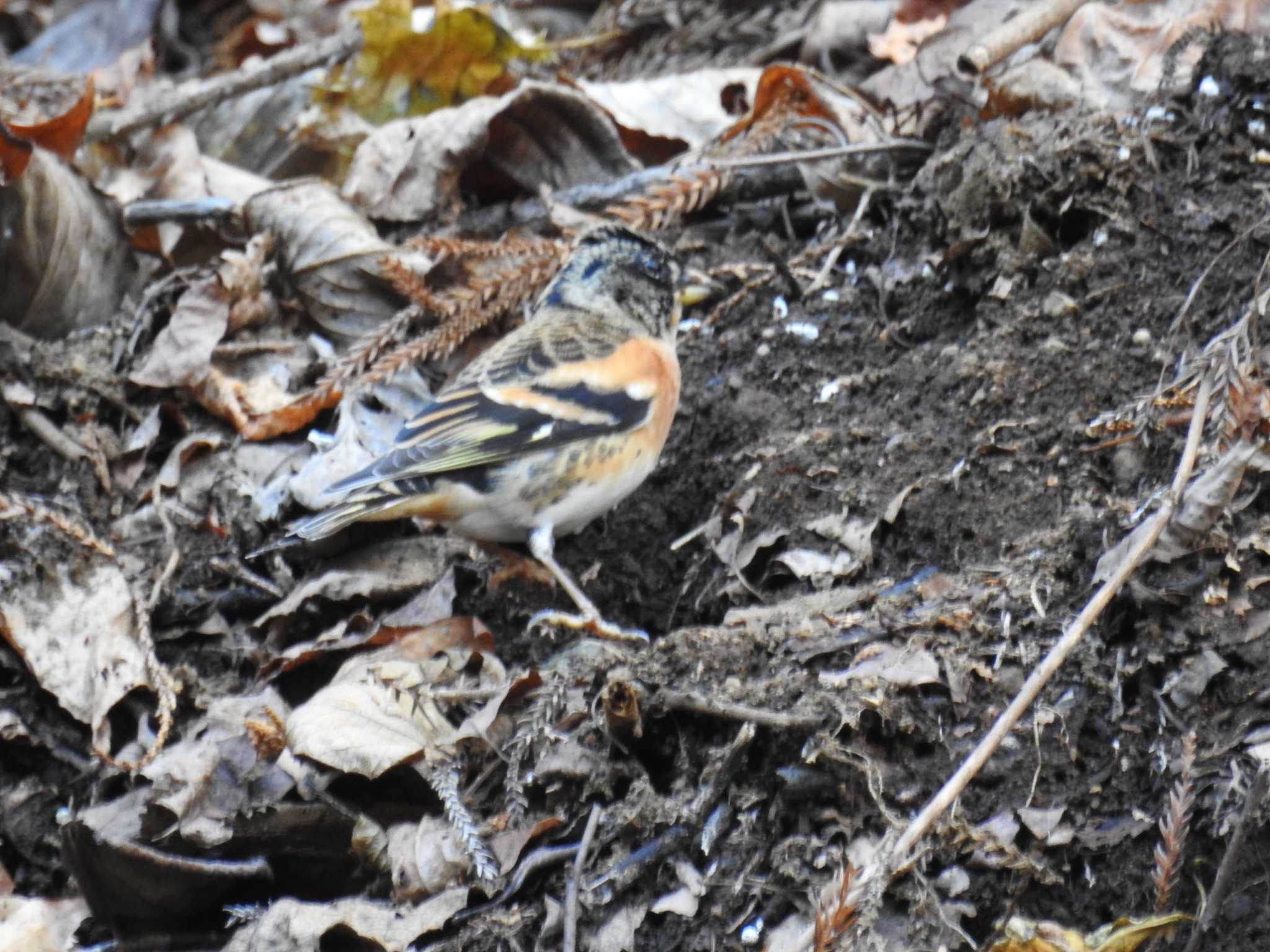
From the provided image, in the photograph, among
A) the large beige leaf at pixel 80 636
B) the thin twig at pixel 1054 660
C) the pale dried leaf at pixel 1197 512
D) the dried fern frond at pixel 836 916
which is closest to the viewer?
the dried fern frond at pixel 836 916

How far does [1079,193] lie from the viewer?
11.9ft

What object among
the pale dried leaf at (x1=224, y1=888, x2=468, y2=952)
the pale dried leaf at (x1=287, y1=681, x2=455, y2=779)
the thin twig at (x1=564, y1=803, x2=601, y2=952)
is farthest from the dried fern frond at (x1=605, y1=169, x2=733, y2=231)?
the pale dried leaf at (x1=224, y1=888, x2=468, y2=952)

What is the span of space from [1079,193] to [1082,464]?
0.96m

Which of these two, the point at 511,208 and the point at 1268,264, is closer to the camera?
the point at 1268,264

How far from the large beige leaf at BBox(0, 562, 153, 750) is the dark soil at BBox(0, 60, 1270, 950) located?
8 centimetres

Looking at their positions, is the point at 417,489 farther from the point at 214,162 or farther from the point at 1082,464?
the point at 214,162

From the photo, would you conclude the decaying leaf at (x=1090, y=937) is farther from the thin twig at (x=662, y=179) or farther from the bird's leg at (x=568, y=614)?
the thin twig at (x=662, y=179)

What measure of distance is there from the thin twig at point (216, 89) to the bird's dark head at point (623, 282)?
173 cm

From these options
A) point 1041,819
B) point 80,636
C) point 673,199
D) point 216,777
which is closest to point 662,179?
point 673,199

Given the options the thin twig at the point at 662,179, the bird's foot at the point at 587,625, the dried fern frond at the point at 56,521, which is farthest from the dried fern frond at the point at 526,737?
the thin twig at the point at 662,179

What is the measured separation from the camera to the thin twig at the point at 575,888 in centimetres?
241

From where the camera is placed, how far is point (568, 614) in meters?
3.60

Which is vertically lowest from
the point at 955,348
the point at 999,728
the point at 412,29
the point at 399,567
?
the point at 399,567

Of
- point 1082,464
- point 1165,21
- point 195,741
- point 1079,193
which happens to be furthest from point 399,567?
point 1165,21
